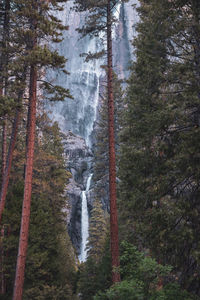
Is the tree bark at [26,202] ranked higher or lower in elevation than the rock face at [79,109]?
lower

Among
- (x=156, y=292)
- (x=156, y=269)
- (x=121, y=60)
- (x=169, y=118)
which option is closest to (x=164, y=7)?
(x=169, y=118)

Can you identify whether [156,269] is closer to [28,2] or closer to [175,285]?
[175,285]

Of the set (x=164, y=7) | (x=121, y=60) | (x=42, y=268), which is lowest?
(x=42, y=268)

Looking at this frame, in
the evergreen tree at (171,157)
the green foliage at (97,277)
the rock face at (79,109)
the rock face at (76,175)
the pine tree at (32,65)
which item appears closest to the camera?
the evergreen tree at (171,157)

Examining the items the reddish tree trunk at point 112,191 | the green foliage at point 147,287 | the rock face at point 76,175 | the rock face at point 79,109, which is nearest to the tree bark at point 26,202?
the reddish tree trunk at point 112,191

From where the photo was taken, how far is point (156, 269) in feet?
18.9

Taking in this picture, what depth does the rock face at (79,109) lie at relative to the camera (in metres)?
40.0

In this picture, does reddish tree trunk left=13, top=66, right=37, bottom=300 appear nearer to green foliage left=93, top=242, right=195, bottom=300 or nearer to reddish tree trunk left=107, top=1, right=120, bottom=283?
reddish tree trunk left=107, top=1, right=120, bottom=283

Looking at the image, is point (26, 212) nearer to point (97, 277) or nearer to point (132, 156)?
point (132, 156)

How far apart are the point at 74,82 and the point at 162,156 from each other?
196 ft

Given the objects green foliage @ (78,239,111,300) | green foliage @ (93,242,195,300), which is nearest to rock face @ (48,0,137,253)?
green foliage @ (78,239,111,300)

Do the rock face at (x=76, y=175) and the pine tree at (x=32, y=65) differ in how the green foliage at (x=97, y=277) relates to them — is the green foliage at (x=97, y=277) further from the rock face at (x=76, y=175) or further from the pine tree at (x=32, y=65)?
the rock face at (x=76, y=175)

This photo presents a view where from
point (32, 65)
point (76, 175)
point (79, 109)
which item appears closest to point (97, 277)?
point (32, 65)

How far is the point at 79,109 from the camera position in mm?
61656
